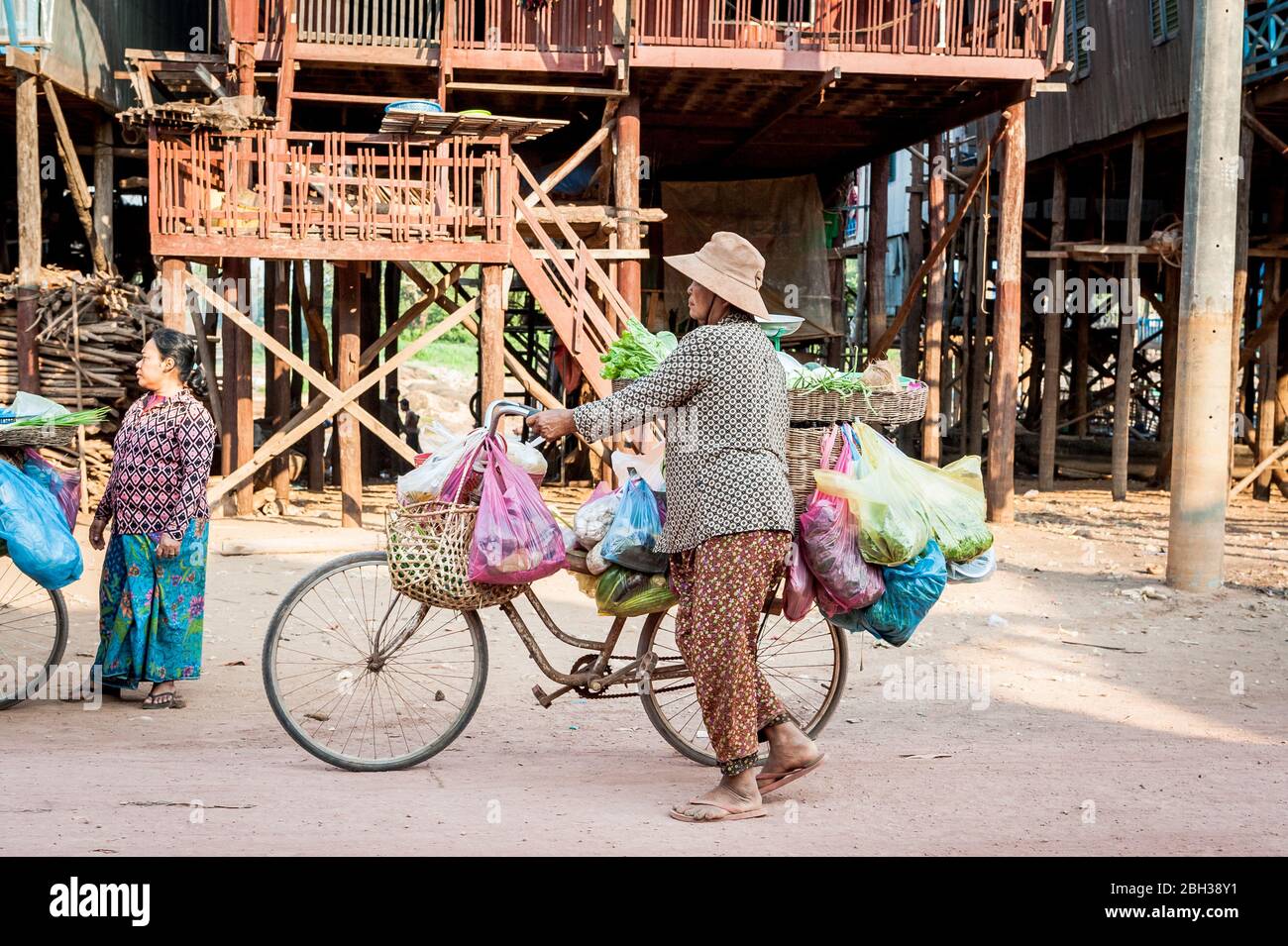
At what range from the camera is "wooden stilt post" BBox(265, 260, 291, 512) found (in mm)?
Answer: 13617

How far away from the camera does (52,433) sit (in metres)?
5.84

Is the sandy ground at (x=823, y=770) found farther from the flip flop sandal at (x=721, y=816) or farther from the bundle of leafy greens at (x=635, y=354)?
the bundle of leafy greens at (x=635, y=354)

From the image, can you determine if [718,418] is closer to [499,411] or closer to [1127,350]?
[499,411]

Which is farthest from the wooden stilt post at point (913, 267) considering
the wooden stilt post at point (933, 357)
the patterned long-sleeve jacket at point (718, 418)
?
the patterned long-sleeve jacket at point (718, 418)

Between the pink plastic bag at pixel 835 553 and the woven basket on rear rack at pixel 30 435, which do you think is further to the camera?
the woven basket on rear rack at pixel 30 435

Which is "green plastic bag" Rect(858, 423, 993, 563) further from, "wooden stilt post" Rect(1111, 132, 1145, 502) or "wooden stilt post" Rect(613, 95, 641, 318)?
"wooden stilt post" Rect(1111, 132, 1145, 502)

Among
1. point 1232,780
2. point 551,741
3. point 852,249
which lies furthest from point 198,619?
point 852,249

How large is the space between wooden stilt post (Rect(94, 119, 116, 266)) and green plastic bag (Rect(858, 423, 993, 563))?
1162 centimetres

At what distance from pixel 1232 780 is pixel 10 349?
1201cm

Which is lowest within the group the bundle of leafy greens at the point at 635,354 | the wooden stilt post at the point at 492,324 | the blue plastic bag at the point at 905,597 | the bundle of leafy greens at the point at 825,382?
the blue plastic bag at the point at 905,597

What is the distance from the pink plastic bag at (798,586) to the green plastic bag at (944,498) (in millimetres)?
478

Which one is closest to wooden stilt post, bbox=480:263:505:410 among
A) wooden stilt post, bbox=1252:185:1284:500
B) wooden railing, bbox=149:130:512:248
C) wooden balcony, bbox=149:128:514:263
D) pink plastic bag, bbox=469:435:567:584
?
wooden balcony, bbox=149:128:514:263

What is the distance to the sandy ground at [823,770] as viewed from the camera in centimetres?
407

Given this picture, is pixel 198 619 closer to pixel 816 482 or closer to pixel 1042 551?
pixel 816 482
